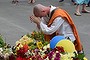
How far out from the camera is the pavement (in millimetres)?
9439

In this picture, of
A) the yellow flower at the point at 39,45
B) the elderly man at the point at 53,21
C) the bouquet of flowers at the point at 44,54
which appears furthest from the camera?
the elderly man at the point at 53,21

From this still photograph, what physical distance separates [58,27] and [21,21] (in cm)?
711

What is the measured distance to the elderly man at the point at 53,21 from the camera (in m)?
4.59

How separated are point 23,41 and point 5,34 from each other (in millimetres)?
5082

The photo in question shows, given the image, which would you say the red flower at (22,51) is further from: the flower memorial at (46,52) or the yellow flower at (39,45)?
the yellow flower at (39,45)

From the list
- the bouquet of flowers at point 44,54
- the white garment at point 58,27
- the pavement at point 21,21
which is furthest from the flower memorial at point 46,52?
the pavement at point 21,21

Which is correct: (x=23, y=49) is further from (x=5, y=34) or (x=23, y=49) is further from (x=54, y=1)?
(x=54, y=1)

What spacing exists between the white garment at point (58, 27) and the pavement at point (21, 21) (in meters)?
3.10

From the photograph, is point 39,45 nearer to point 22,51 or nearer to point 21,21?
point 22,51

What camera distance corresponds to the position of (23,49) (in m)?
3.63

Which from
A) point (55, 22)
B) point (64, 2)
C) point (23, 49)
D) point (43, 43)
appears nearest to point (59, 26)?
point (55, 22)

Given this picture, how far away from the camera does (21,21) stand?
A: 11648 mm

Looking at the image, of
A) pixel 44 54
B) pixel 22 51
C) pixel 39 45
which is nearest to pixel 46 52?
pixel 44 54

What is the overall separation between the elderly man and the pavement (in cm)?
313
